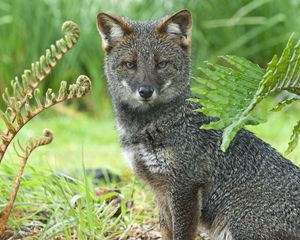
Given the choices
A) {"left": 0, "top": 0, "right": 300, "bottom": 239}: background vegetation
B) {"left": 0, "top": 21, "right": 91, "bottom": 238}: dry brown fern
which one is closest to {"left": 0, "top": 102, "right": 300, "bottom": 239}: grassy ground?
{"left": 0, "top": 21, "right": 91, "bottom": 238}: dry brown fern

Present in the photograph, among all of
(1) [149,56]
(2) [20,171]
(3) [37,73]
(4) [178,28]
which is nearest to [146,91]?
(1) [149,56]

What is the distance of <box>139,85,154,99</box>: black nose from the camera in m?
4.74

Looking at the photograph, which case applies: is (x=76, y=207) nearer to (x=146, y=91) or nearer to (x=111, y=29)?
(x=146, y=91)

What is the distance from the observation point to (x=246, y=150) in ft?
15.4

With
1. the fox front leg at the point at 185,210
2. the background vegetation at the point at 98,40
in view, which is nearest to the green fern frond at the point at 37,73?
the fox front leg at the point at 185,210

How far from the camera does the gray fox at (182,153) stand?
444cm

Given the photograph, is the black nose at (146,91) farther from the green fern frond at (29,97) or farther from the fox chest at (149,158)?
the green fern frond at (29,97)

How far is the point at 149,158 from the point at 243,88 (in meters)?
1.11

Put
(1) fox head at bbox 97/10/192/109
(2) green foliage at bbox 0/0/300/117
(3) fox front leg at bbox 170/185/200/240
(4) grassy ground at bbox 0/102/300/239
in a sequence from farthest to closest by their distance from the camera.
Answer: (2) green foliage at bbox 0/0/300/117
(1) fox head at bbox 97/10/192/109
(4) grassy ground at bbox 0/102/300/239
(3) fox front leg at bbox 170/185/200/240

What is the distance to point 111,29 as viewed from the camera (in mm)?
5066

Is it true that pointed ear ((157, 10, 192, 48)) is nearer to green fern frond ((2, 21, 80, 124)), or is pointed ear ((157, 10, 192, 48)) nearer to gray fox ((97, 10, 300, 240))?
gray fox ((97, 10, 300, 240))

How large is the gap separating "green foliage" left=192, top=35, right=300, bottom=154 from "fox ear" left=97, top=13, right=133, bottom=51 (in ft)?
3.99

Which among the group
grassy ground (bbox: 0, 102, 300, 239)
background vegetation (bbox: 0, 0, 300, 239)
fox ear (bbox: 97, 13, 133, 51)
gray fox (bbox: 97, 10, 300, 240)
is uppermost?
fox ear (bbox: 97, 13, 133, 51)

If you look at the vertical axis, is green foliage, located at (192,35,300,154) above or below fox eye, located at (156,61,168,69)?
above
